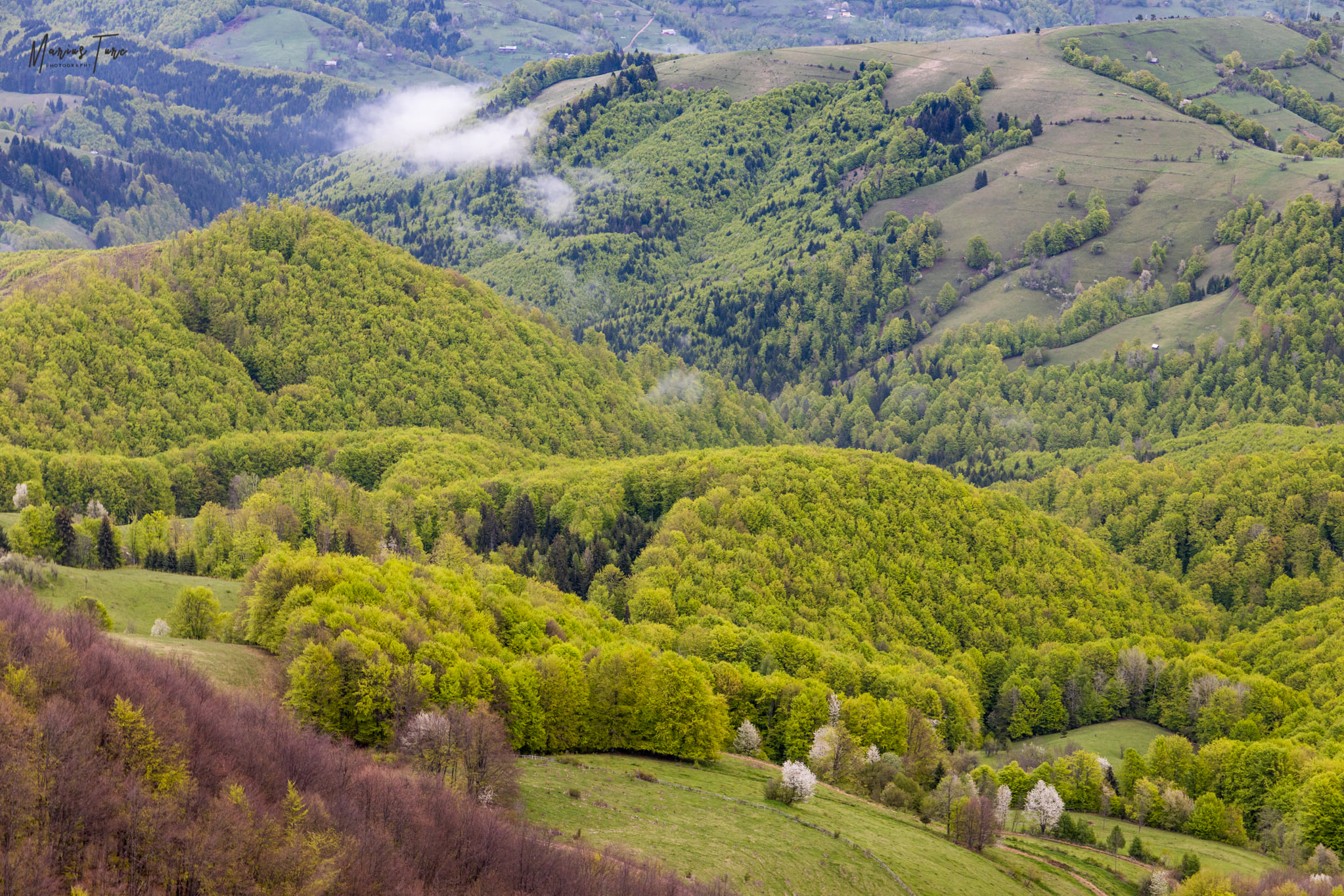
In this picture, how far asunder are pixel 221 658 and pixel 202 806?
3578 cm

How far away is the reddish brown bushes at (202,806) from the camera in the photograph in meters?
65.2

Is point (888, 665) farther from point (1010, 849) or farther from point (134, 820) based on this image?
point (134, 820)

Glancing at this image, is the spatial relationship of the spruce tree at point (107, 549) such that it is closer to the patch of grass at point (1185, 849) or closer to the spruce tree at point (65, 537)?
the spruce tree at point (65, 537)

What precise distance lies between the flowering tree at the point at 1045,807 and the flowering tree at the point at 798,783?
41.9m

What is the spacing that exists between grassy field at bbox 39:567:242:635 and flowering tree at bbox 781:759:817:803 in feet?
212

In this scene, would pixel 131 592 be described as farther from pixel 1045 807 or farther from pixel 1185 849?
pixel 1185 849

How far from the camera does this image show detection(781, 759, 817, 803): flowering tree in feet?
364

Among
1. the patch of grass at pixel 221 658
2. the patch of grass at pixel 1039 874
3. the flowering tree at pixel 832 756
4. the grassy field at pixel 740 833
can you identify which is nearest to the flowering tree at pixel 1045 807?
the patch of grass at pixel 1039 874

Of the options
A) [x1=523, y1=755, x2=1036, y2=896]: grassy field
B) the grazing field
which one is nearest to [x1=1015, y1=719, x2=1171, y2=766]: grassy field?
the grazing field

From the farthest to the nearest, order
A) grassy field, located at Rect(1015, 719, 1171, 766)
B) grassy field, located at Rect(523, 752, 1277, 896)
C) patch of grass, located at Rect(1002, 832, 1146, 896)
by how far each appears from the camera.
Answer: grassy field, located at Rect(1015, 719, 1171, 766) < patch of grass, located at Rect(1002, 832, 1146, 896) < grassy field, located at Rect(523, 752, 1277, 896)

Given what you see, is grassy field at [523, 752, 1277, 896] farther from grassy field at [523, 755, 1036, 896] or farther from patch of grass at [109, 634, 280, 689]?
patch of grass at [109, 634, 280, 689]

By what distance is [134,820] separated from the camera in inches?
2613

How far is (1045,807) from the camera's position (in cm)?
14012

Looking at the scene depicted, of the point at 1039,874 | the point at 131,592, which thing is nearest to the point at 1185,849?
the point at 1039,874
